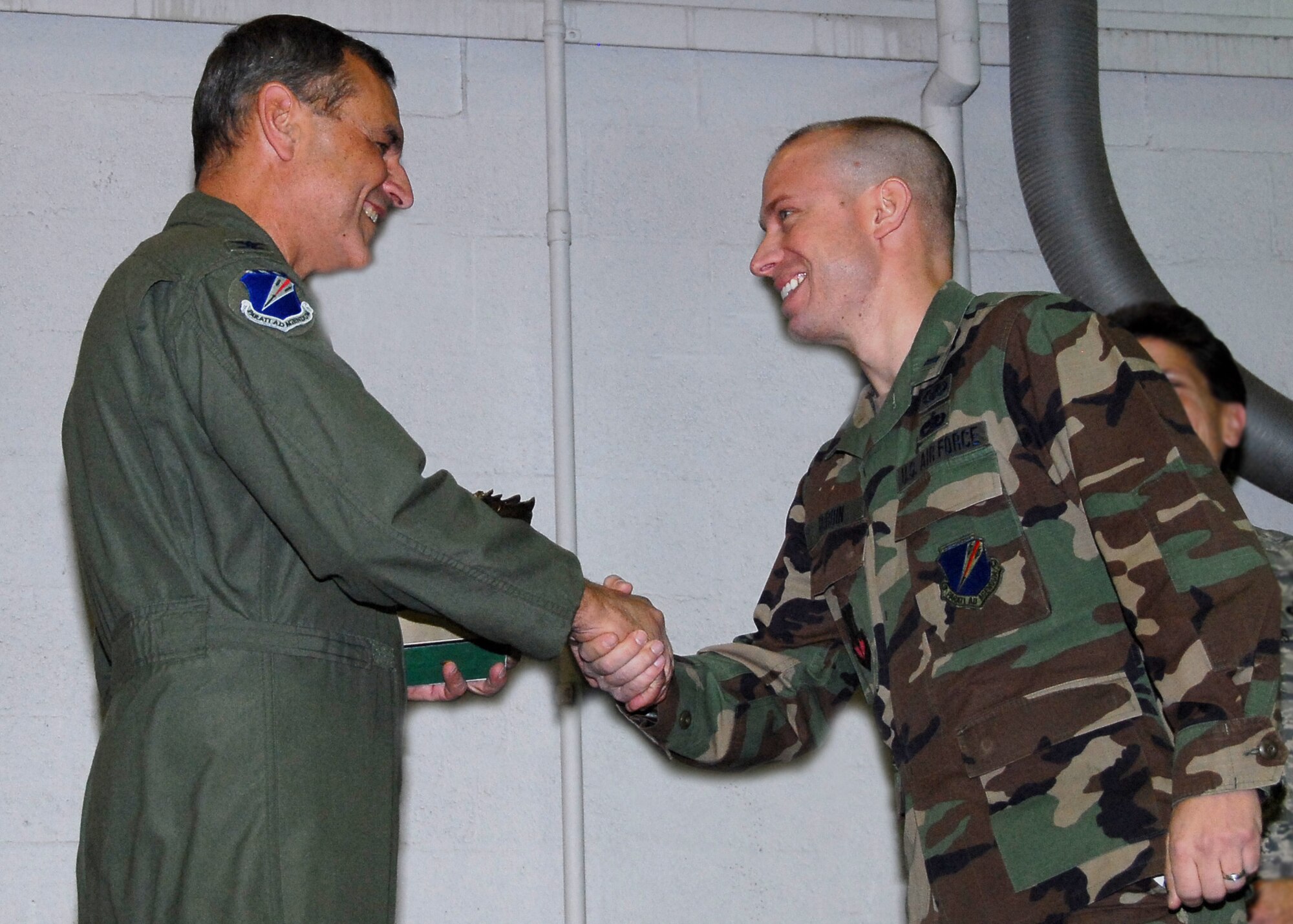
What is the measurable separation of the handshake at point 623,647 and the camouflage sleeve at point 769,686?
62 millimetres

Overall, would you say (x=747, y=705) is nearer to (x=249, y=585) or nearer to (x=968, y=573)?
(x=968, y=573)

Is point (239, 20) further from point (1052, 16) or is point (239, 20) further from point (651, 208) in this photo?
point (1052, 16)

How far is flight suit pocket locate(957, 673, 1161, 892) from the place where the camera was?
181cm

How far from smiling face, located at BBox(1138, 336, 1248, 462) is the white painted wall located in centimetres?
82

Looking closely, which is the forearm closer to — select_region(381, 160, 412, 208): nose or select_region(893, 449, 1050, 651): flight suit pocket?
select_region(893, 449, 1050, 651): flight suit pocket

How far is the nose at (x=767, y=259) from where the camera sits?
2539 millimetres

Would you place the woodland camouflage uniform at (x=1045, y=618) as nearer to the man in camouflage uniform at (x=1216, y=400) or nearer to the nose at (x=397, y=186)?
the man in camouflage uniform at (x=1216, y=400)

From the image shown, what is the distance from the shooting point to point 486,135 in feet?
10.9

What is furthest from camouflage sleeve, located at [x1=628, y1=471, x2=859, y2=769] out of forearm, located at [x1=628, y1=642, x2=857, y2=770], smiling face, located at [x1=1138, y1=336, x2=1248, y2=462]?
smiling face, located at [x1=1138, y1=336, x2=1248, y2=462]

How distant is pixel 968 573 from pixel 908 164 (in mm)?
833

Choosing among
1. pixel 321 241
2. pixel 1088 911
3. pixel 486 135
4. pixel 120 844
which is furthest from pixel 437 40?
pixel 1088 911

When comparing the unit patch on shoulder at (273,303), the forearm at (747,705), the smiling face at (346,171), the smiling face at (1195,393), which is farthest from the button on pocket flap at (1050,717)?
the smiling face at (346,171)

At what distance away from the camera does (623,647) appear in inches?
84.8

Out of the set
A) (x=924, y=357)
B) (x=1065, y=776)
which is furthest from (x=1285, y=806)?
(x=924, y=357)
